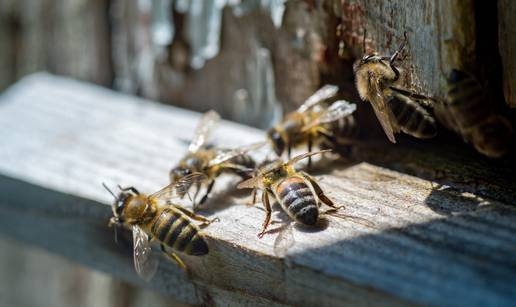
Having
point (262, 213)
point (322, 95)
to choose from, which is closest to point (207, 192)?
point (262, 213)

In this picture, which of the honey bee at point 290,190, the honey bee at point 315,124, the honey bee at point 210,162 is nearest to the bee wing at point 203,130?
the honey bee at point 210,162

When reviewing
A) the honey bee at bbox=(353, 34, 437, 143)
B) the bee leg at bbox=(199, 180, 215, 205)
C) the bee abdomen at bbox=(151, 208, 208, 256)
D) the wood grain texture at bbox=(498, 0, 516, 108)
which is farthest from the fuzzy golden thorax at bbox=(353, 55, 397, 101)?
the bee abdomen at bbox=(151, 208, 208, 256)

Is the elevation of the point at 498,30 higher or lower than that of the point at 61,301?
higher

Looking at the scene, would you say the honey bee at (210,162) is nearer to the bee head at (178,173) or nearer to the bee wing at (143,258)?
the bee head at (178,173)

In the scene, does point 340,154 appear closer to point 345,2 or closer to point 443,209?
point 345,2

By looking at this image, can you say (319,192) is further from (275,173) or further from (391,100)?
(391,100)

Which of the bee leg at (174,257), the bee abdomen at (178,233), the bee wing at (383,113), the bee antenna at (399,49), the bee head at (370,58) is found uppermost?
the bee antenna at (399,49)

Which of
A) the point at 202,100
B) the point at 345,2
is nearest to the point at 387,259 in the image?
the point at 345,2
